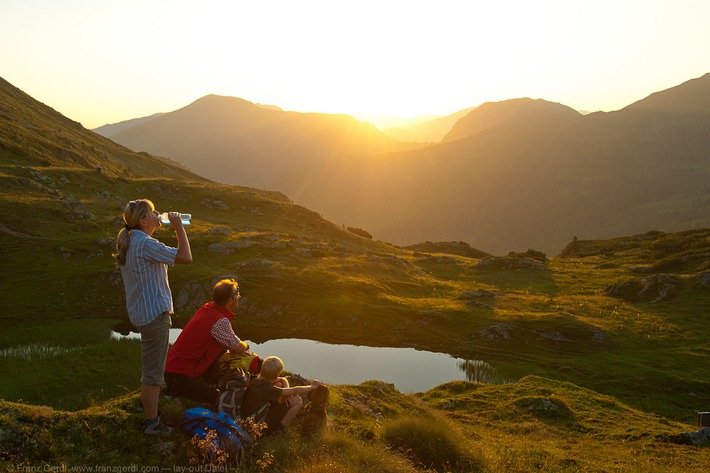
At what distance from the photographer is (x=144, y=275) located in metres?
8.73

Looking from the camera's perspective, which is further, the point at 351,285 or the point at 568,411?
the point at 351,285

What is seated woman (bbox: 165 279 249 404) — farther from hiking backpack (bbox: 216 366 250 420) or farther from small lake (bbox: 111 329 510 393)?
small lake (bbox: 111 329 510 393)

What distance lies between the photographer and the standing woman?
28.2 feet

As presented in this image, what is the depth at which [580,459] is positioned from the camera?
14.9 m

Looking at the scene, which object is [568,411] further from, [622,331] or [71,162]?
[71,162]

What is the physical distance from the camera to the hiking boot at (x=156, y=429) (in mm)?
9078

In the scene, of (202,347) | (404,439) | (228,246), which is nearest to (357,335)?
(228,246)

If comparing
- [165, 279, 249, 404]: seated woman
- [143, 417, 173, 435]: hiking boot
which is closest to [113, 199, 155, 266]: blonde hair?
[165, 279, 249, 404]: seated woman

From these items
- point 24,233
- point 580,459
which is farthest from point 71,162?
point 580,459

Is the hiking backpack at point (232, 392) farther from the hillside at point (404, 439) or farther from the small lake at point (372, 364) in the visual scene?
the small lake at point (372, 364)

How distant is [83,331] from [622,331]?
42732 mm

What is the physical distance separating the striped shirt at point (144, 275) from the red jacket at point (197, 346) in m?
1.16

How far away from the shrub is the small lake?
1516 cm

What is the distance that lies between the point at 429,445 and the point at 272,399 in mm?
4675
